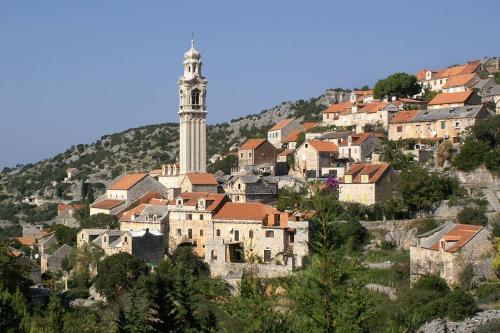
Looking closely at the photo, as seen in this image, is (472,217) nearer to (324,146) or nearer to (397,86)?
(324,146)

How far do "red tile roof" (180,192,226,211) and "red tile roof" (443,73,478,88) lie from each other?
97.8 ft

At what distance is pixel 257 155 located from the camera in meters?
77.1

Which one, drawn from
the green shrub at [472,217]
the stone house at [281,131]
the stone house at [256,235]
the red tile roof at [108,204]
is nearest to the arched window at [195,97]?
the red tile roof at [108,204]

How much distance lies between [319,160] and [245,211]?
47.8ft

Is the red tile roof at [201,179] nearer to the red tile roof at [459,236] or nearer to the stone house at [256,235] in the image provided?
the stone house at [256,235]

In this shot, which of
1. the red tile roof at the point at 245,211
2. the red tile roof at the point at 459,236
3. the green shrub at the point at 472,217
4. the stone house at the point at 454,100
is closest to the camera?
the red tile roof at the point at 459,236

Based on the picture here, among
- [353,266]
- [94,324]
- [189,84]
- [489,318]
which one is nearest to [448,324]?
[489,318]

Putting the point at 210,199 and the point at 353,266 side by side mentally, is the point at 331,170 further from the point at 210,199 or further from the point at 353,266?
the point at 353,266

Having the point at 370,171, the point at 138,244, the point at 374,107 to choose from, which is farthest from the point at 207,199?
the point at 374,107

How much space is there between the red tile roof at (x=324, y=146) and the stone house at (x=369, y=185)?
10137 millimetres

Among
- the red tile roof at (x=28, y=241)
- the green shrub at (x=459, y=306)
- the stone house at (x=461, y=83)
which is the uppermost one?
the stone house at (x=461, y=83)

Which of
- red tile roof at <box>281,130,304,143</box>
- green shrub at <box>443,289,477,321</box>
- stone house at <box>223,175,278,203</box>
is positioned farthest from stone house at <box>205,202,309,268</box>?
red tile roof at <box>281,130,304,143</box>

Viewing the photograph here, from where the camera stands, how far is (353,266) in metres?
21.2

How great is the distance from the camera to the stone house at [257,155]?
76.9 metres
